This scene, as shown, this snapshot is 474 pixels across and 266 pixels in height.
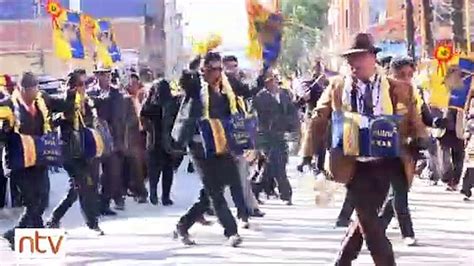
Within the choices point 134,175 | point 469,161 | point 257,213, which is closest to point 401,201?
point 257,213

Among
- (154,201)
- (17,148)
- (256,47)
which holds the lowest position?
(154,201)

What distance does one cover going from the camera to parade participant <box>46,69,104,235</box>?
8.67m

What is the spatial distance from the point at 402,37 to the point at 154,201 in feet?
10.2

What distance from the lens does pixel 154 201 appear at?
12.1 m

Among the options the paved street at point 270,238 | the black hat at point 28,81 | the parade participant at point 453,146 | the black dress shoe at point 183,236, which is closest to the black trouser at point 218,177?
the paved street at point 270,238

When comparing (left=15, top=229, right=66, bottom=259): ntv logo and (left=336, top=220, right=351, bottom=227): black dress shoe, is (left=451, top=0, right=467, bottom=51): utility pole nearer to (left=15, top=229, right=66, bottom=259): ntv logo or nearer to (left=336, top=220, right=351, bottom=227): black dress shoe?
(left=336, top=220, right=351, bottom=227): black dress shoe

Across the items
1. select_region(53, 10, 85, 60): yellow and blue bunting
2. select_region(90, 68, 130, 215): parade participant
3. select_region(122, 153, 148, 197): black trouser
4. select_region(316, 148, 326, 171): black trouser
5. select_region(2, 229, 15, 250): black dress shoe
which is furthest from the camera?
select_region(122, 153, 148, 197): black trouser

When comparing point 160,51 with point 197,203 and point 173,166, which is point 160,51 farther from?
point 197,203

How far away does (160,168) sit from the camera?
12305 mm

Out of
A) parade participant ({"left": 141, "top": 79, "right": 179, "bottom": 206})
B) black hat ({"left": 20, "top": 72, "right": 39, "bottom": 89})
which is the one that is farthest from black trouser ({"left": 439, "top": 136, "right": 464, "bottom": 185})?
black hat ({"left": 20, "top": 72, "right": 39, "bottom": 89})

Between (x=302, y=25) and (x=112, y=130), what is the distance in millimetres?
2744

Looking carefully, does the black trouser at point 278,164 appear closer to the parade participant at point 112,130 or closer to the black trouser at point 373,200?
the parade participant at point 112,130

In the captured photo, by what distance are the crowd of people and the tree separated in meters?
0.32

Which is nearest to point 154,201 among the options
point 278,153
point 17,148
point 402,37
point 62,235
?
point 278,153
